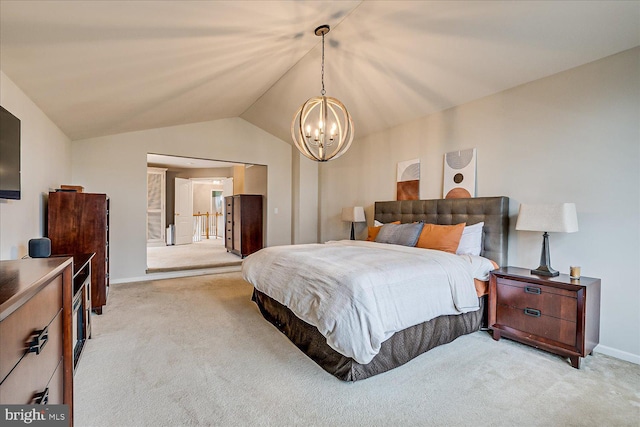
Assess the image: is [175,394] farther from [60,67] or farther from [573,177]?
[573,177]

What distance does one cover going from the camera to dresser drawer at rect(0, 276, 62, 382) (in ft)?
2.86

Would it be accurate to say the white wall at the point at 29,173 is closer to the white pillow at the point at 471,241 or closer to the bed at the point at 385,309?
the bed at the point at 385,309

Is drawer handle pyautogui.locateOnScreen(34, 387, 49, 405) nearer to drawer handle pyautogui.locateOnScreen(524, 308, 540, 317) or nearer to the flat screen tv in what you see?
the flat screen tv

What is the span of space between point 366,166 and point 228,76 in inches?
105

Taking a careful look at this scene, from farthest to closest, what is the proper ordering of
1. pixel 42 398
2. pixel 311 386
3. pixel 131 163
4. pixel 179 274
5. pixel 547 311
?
pixel 179 274 < pixel 131 163 < pixel 547 311 < pixel 311 386 < pixel 42 398

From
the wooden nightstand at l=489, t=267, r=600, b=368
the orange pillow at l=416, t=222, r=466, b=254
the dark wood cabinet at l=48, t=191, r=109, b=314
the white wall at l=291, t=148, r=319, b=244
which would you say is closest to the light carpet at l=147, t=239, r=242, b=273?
the white wall at l=291, t=148, r=319, b=244

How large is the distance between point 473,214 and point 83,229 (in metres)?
4.57

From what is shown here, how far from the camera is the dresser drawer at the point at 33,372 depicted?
0.91m

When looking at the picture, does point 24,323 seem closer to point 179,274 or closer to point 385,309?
point 385,309

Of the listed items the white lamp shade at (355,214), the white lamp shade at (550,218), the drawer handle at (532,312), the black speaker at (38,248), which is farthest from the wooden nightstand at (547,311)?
the black speaker at (38,248)

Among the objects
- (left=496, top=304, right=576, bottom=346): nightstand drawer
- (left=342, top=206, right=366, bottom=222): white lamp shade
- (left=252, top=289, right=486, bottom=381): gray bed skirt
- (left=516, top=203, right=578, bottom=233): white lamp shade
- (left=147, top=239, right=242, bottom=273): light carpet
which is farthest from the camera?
(left=147, top=239, right=242, bottom=273): light carpet

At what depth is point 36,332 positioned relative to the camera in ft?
3.64

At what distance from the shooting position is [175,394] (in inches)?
74.6

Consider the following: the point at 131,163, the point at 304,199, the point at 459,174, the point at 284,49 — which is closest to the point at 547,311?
the point at 459,174
